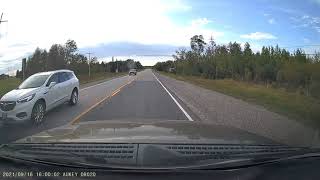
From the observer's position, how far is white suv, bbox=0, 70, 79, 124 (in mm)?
15297

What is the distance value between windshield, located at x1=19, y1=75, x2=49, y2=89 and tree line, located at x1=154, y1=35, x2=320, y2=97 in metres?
22.9

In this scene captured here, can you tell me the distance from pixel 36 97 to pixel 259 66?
2250 inches

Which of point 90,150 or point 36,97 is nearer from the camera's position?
point 90,150

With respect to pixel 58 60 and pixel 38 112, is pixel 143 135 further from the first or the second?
pixel 58 60

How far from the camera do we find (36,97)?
1645 cm

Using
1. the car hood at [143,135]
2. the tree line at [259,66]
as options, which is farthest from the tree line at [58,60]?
the car hood at [143,135]

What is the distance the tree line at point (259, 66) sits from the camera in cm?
4934

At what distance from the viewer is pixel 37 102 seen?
16484 mm

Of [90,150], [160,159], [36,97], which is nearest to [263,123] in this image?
[36,97]

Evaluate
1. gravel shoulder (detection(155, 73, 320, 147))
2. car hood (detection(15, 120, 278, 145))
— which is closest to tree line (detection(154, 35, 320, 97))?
gravel shoulder (detection(155, 73, 320, 147))

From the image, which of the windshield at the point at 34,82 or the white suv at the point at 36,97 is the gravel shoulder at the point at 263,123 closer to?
the white suv at the point at 36,97

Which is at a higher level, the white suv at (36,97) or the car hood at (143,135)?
the car hood at (143,135)

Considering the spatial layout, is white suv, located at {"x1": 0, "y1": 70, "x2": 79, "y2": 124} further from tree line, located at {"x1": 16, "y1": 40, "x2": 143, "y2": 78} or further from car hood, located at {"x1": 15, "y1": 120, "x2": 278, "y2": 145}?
tree line, located at {"x1": 16, "y1": 40, "x2": 143, "y2": 78}

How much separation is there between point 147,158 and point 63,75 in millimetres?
17599
